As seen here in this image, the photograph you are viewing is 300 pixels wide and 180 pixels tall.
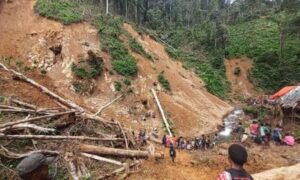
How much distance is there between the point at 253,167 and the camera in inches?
551

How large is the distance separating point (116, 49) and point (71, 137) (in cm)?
1722

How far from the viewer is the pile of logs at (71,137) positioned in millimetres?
9352

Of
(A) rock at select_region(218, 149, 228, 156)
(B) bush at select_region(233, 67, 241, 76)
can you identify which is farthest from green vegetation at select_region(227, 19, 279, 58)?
(A) rock at select_region(218, 149, 228, 156)

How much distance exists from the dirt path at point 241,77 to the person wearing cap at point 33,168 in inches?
1557

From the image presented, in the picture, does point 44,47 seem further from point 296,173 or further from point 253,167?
point 296,173

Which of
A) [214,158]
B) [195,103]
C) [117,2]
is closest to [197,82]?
[195,103]

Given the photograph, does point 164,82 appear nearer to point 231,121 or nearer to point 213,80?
point 231,121

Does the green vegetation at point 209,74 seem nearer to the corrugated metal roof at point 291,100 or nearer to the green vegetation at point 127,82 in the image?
the corrugated metal roof at point 291,100

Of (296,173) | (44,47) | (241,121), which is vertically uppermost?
(44,47)

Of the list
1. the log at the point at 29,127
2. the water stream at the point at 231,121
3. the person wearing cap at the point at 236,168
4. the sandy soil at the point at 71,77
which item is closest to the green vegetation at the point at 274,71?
the water stream at the point at 231,121

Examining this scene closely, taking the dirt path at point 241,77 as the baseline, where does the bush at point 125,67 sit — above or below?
above

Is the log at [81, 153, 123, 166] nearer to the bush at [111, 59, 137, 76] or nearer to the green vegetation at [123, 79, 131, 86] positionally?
the green vegetation at [123, 79, 131, 86]

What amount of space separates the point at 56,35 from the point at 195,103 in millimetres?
12283

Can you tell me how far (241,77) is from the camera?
44.9 metres
